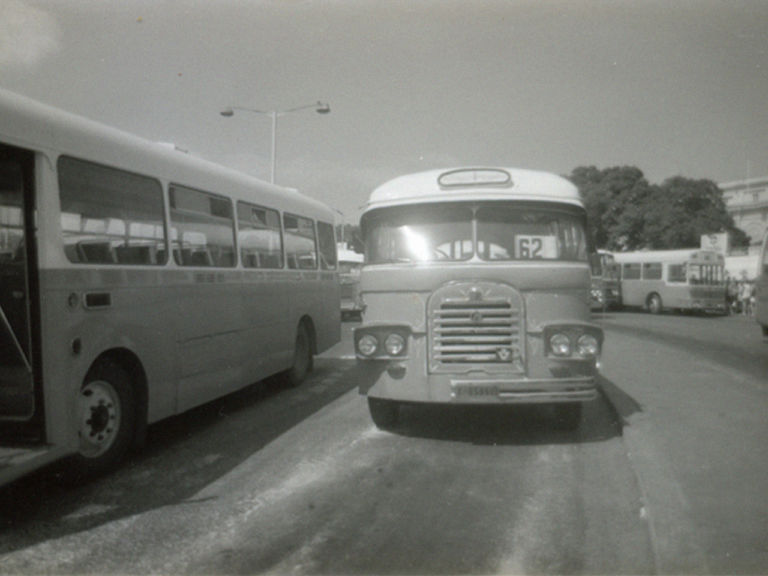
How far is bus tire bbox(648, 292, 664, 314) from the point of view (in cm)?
3359

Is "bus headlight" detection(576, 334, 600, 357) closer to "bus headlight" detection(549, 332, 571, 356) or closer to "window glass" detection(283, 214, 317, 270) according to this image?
"bus headlight" detection(549, 332, 571, 356)

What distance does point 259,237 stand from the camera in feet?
32.3

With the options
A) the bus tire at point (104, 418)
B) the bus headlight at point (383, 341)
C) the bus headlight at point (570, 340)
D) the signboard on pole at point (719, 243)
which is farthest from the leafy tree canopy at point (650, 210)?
the bus tire at point (104, 418)

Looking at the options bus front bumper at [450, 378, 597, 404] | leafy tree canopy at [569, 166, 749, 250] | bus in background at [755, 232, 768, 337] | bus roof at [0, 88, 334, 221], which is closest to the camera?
bus roof at [0, 88, 334, 221]

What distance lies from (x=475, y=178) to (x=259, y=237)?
10.8ft

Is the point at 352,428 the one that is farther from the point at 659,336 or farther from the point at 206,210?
the point at 659,336

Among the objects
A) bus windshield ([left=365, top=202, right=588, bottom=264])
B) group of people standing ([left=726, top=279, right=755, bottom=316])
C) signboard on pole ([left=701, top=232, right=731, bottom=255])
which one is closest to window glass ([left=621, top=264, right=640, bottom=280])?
signboard on pole ([left=701, top=232, right=731, bottom=255])

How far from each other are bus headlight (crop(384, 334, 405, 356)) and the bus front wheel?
28.8 m

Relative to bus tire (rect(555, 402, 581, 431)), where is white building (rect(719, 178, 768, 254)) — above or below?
above

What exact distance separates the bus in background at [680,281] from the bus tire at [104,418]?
29.0 m

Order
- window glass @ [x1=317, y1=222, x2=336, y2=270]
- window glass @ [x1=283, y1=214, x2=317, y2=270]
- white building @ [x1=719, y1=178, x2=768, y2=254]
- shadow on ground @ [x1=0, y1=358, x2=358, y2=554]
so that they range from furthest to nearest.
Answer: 1. white building @ [x1=719, y1=178, x2=768, y2=254]
2. window glass @ [x1=317, y1=222, x2=336, y2=270]
3. window glass @ [x1=283, y1=214, x2=317, y2=270]
4. shadow on ground @ [x1=0, y1=358, x2=358, y2=554]

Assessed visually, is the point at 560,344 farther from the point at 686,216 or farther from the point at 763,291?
the point at 686,216

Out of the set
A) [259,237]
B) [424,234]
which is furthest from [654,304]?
[424,234]

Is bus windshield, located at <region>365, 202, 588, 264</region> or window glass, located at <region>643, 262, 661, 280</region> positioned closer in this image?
bus windshield, located at <region>365, 202, 588, 264</region>
